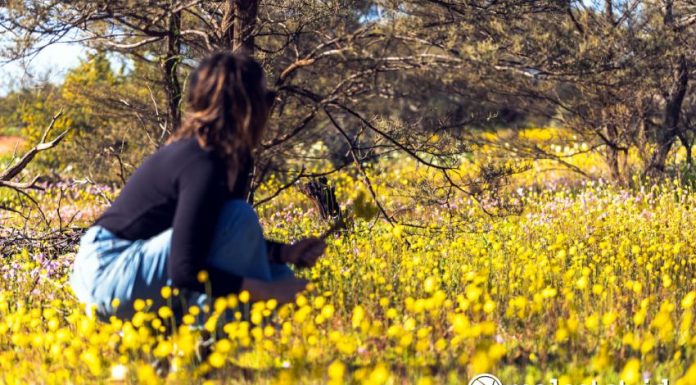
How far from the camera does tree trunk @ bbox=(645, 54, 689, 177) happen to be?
912cm

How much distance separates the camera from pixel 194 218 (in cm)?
281

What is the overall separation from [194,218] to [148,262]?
0.41 metres

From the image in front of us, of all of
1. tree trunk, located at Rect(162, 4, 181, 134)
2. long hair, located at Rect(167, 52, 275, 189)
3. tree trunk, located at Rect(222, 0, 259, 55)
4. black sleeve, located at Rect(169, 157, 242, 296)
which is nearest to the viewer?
Result: black sleeve, located at Rect(169, 157, 242, 296)

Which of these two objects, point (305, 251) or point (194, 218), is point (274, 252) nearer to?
point (305, 251)

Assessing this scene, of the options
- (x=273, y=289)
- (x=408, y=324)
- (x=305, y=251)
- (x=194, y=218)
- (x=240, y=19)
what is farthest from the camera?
(x=240, y=19)

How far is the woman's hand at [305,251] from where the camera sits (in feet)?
11.0

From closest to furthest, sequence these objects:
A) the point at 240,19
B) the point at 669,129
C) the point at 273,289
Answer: the point at 273,289 → the point at 240,19 → the point at 669,129

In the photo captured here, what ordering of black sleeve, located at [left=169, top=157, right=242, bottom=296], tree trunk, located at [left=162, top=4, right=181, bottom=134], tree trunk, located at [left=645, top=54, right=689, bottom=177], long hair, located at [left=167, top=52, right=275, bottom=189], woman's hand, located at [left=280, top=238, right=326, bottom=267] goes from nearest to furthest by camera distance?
black sleeve, located at [left=169, top=157, right=242, bottom=296]
long hair, located at [left=167, top=52, right=275, bottom=189]
woman's hand, located at [left=280, top=238, right=326, bottom=267]
tree trunk, located at [left=162, top=4, right=181, bottom=134]
tree trunk, located at [left=645, top=54, right=689, bottom=177]
